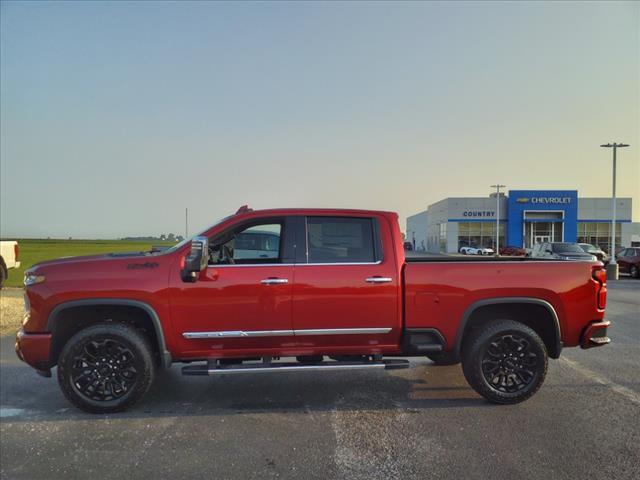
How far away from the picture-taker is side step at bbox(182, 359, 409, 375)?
4598 mm

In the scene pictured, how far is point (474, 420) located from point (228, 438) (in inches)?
89.6

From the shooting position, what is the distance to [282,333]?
15.4 feet

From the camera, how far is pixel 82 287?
456 cm

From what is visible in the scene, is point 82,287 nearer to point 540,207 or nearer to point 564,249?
point 564,249

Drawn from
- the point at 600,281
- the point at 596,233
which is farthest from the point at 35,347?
the point at 596,233

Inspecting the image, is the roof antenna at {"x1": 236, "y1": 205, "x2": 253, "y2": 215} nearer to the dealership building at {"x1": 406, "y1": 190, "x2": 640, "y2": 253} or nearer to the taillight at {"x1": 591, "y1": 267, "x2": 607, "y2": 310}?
the taillight at {"x1": 591, "y1": 267, "x2": 607, "y2": 310}

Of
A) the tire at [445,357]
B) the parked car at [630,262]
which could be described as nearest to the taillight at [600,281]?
the tire at [445,357]

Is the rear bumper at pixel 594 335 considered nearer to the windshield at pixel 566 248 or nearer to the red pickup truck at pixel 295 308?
the red pickup truck at pixel 295 308

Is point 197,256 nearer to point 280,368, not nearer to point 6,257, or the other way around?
point 280,368

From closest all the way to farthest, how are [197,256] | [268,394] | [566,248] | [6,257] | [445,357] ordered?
[197,256]
[445,357]
[268,394]
[6,257]
[566,248]

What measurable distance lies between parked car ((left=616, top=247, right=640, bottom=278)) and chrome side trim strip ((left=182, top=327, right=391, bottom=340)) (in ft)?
76.3

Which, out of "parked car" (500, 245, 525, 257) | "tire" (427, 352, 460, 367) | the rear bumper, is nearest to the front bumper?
"tire" (427, 352, 460, 367)

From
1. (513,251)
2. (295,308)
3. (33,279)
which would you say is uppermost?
(33,279)

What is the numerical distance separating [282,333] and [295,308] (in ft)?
0.94
